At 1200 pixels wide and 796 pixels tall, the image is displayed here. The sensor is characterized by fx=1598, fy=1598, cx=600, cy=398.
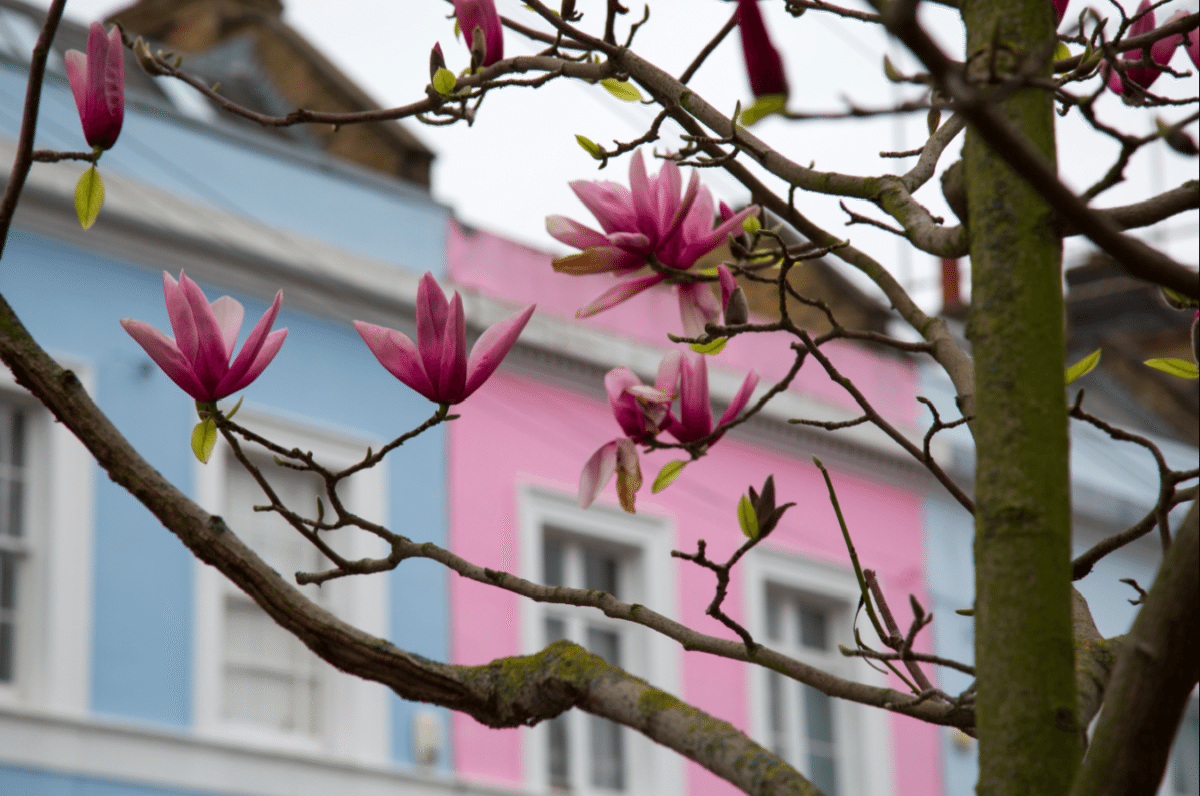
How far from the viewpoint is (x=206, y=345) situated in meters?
1.67

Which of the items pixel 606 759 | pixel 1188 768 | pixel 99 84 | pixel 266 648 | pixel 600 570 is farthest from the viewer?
pixel 1188 768

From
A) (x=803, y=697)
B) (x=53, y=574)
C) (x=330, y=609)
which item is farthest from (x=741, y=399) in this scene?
(x=803, y=697)

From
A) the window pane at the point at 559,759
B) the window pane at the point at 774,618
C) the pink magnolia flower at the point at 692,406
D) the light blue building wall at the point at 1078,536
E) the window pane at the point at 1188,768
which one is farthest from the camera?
the window pane at the point at 1188,768

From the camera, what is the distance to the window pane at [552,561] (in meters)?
9.71

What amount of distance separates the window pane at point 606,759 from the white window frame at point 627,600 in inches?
2.1

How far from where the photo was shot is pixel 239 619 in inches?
330

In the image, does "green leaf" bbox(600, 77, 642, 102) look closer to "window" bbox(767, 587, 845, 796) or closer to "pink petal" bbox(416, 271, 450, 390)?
"pink petal" bbox(416, 271, 450, 390)

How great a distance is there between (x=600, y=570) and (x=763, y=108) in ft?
29.3

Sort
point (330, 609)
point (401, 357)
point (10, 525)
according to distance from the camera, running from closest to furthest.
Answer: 1. point (401, 357)
2. point (10, 525)
3. point (330, 609)

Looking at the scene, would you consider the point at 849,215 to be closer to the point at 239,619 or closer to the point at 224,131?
the point at 239,619

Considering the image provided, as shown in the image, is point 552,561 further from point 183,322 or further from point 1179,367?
point 183,322

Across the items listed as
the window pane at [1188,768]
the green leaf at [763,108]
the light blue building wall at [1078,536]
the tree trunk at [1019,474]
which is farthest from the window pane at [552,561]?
the green leaf at [763,108]

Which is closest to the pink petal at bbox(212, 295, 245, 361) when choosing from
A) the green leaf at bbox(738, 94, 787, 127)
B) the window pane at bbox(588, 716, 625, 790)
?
the green leaf at bbox(738, 94, 787, 127)

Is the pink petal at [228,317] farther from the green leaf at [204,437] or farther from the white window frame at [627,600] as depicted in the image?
the white window frame at [627,600]
